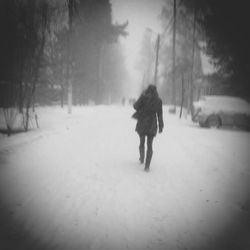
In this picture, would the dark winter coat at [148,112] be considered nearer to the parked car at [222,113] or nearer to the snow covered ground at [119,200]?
the snow covered ground at [119,200]

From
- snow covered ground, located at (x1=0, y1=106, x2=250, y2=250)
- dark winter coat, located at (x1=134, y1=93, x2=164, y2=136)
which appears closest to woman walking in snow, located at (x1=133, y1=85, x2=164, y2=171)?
dark winter coat, located at (x1=134, y1=93, x2=164, y2=136)

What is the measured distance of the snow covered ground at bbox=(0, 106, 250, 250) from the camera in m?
3.13

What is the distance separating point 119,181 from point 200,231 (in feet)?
7.18

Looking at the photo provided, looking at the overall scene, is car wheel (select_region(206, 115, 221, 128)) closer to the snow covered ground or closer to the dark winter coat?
the snow covered ground

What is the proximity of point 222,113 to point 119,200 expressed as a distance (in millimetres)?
12583

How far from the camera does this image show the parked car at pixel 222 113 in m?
14.5

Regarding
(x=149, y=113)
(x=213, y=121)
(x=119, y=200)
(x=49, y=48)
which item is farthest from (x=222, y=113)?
(x=49, y=48)

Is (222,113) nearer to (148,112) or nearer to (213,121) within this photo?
(213,121)

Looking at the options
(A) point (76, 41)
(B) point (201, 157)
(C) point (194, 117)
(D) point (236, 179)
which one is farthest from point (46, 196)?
(A) point (76, 41)

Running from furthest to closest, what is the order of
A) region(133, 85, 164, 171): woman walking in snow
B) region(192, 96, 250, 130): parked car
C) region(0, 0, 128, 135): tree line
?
region(192, 96, 250, 130): parked car → region(0, 0, 128, 135): tree line → region(133, 85, 164, 171): woman walking in snow

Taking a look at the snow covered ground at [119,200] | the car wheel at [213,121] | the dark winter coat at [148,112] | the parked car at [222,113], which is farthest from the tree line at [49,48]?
the car wheel at [213,121]

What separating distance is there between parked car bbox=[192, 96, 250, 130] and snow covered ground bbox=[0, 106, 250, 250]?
711 cm

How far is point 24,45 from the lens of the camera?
10422 mm

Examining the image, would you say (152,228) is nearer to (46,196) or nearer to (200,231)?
(200,231)
